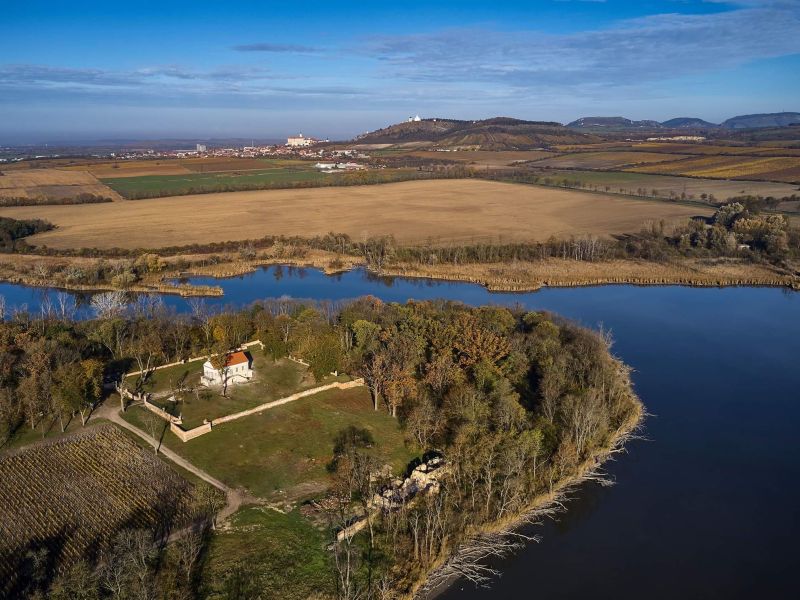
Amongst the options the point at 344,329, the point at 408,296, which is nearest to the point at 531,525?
the point at 344,329

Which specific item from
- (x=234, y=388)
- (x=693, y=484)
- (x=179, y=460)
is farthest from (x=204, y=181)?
(x=693, y=484)

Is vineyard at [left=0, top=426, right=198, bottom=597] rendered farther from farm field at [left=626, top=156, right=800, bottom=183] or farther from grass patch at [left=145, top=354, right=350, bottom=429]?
farm field at [left=626, top=156, right=800, bottom=183]

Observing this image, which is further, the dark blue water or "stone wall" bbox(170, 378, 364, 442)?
"stone wall" bbox(170, 378, 364, 442)

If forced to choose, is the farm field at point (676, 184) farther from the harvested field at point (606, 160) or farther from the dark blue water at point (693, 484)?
the dark blue water at point (693, 484)

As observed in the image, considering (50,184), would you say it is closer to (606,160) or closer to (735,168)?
(606,160)

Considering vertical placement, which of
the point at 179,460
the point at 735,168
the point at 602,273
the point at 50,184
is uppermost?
the point at 735,168

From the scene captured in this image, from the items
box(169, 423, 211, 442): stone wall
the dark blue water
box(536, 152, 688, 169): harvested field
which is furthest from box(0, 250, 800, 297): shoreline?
box(536, 152, 688, 169): harvested field
